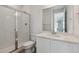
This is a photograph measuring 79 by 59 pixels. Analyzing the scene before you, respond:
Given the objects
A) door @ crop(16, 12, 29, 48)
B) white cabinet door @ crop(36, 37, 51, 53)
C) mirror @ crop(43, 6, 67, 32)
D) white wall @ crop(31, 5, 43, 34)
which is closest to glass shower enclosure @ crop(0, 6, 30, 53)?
door @ crop(16, 12, 29, 48)

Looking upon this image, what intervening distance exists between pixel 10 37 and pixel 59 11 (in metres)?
1.10

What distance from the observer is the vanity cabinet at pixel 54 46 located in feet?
4.05

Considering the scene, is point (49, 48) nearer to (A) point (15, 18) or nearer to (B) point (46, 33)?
(B) point (46, 33)

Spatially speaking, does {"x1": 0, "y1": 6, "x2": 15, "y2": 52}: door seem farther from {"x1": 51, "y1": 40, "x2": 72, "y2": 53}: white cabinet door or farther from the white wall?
{"x1": 51, "y1": 40, "x2": 72, "y2": 53}: white cabinet door

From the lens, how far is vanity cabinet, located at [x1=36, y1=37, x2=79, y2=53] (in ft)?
4.05

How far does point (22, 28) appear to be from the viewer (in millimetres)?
1631

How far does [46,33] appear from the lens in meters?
1.52

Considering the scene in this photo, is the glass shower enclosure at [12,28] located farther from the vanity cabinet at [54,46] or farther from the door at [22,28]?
the vanity cabinet at [54,46]

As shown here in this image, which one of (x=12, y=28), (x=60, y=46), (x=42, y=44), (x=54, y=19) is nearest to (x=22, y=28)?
(x=12, y=28)

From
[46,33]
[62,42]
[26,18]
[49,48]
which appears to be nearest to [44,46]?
[49,48]

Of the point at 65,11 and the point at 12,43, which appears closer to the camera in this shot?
the point at 65,11

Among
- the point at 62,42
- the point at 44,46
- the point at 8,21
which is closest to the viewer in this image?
the point at 62,42

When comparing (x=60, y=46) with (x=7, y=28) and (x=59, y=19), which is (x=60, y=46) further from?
(x=7, y=28)
